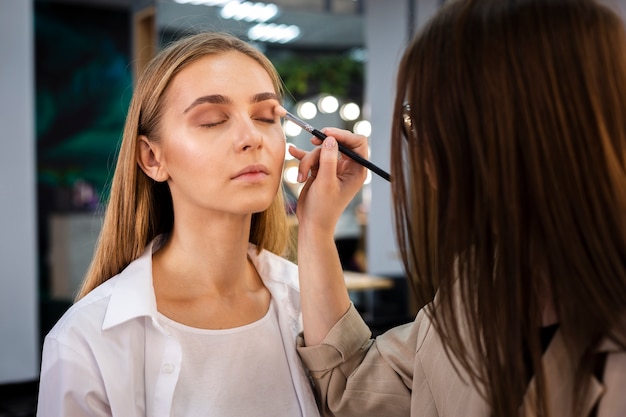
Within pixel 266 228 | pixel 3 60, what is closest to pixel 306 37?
pixel 3 60

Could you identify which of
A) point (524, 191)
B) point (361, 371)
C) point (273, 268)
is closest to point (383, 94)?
point (273, 268)

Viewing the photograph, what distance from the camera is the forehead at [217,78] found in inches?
50.9

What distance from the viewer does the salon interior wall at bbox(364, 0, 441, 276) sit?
5.70 meters

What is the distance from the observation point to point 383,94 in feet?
19.1

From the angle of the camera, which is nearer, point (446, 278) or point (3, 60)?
point (446, 278)

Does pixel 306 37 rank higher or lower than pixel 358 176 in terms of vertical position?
higher

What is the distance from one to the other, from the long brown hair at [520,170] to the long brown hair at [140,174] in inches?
21.1

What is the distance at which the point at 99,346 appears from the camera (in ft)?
3.77

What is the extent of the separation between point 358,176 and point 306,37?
7.55m

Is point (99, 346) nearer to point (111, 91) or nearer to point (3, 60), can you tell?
point (3, 60)

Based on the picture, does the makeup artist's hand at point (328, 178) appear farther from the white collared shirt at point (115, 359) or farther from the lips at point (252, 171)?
the white collared shirt at point (115, 359)

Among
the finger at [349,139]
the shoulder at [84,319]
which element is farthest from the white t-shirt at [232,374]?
the finger at [349,139]

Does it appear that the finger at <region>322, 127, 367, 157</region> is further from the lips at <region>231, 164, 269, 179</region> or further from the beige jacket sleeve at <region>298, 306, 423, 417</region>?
the beige jacket sleeve at <region>298, 306, 423, 417</region>

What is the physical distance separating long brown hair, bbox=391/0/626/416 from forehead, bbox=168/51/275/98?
45 centimetres
